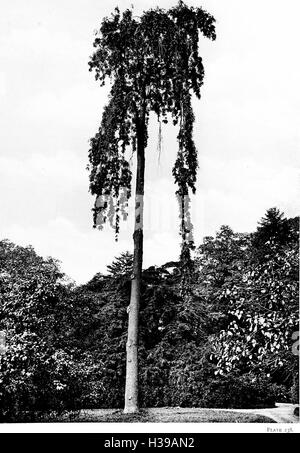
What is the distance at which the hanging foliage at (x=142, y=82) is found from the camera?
36.3 ft

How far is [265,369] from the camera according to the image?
9.58 m

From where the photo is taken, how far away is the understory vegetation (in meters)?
9.05

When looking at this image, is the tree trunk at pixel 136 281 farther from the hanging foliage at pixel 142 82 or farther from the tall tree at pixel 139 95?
the hanging foliage at pixel 142 82

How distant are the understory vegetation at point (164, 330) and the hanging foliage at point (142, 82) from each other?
2.34 meters

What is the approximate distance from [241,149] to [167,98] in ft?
6.82

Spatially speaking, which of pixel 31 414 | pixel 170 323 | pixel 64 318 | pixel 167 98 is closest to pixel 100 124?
pixel 167 98

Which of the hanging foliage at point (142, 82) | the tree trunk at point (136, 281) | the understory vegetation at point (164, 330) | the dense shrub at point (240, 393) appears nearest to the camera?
the understory vegetation at point (164, 330)

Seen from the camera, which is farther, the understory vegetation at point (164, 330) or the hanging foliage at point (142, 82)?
the hanging foliage at point (142, 82)

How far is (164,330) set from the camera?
65.4ft

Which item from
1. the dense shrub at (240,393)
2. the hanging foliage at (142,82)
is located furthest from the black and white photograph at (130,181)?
the dense shrub at (240,393)

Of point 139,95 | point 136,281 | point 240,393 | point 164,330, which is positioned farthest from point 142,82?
point 240,393

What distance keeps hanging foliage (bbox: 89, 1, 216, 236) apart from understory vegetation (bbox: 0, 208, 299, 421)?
2.34 m

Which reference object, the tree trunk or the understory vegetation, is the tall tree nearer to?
the tree trunk

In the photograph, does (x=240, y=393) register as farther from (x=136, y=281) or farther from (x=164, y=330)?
(x=136, y=281)
